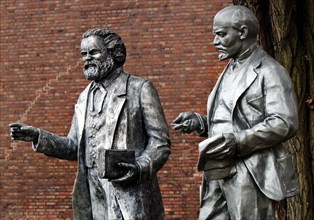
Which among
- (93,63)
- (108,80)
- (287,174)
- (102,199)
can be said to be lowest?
(102,199)

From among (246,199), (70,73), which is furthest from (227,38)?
(70,73)

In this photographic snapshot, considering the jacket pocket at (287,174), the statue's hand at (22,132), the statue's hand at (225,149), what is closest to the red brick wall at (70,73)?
the statue's hand at (22,132)


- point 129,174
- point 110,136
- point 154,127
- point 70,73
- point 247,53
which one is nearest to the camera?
point 247,53

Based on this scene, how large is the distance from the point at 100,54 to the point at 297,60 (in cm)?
388

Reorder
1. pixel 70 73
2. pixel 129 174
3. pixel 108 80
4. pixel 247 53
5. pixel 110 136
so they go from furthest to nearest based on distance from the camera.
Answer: pixel 70 73 < pixel 108 80 < pixel 110 136 < pixel 129 174 < pixel 247 53

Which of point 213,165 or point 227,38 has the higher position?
point 227,38

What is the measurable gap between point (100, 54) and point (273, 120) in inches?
59.2

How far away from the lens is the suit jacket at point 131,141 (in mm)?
5969

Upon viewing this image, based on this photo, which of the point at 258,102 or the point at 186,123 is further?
the point at 186,123

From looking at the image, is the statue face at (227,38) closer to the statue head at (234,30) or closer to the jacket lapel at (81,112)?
the statue head at (234,30)

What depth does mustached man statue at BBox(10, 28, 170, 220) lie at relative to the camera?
5977mm

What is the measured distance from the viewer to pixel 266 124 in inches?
210

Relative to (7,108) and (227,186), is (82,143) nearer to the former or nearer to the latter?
(227,186)

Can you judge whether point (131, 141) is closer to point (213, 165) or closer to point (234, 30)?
point (213, 165)
